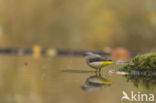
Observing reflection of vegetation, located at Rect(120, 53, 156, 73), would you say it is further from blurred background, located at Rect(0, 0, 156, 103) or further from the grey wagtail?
blurred background, located at Rect(0, 0, 156, 103)

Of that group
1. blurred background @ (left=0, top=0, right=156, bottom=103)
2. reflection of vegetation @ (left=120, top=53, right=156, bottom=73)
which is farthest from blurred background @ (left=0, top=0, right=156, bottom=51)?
reflection of vegetation @ (left=120, top=53, right=156, bottom=73)

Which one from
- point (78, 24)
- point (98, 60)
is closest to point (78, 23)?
point (78, 24)

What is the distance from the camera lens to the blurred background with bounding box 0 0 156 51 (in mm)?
39438

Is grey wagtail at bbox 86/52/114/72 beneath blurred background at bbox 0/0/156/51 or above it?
beneath

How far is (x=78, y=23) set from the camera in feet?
135

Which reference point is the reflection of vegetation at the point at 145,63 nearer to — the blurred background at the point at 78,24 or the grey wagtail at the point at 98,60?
the grey wagtail at the point at 98,60

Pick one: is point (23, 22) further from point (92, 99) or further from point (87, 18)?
point (92, 99)

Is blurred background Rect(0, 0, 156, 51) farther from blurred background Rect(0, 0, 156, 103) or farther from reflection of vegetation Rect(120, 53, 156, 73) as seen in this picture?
reflection of vegetation Rect(120, 53, 156, 73)

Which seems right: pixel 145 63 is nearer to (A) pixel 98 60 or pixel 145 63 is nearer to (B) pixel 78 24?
(A) pixel 98 60

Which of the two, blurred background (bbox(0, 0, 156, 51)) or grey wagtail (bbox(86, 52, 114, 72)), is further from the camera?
blurred background (bbox(0, 0, 156, 51))

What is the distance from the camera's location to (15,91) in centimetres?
709

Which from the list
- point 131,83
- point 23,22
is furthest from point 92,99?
point 23,22

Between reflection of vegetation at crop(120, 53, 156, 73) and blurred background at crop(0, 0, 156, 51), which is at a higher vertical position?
blurred background at crop(0, 0, 156, 51)

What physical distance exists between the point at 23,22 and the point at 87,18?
8.83 m
